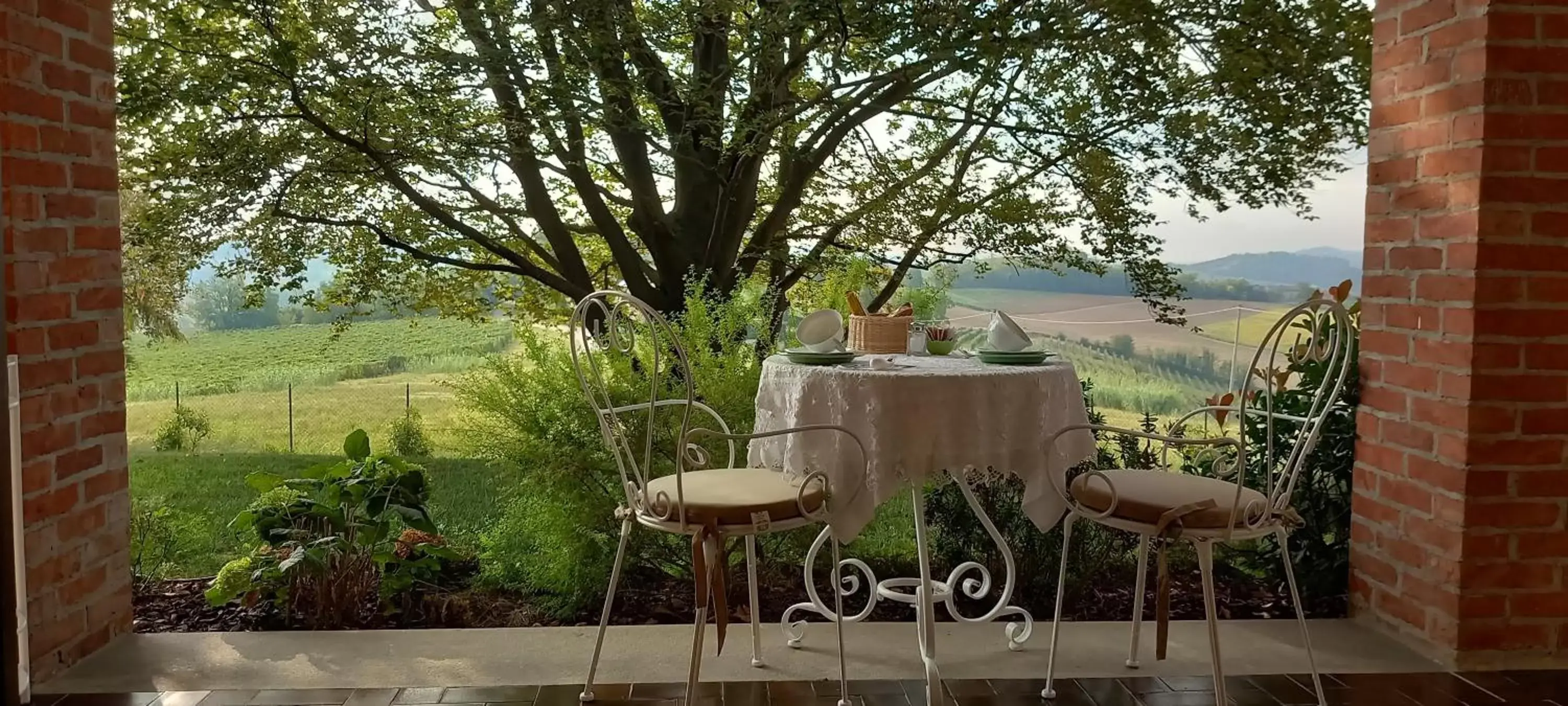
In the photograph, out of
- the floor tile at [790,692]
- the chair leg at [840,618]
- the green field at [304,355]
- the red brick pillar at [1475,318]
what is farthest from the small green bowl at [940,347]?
the green field at [304,355]

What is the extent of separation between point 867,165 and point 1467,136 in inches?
101

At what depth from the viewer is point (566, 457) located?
3426 millimetres

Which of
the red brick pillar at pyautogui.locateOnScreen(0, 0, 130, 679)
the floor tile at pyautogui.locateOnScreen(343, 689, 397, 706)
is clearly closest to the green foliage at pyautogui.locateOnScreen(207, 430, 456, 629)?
the red brick pillar at pyautogui.locateOnScreen(0, 0, 130, 679)

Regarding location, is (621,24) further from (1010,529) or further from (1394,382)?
(1394,382)

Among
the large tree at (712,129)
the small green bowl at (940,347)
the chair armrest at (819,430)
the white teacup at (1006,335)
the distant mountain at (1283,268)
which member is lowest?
the chair armrest at (819,430)

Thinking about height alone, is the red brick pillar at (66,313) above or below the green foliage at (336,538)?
above

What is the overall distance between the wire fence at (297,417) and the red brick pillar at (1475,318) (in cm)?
390

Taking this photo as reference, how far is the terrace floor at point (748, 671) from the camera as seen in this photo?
257cm

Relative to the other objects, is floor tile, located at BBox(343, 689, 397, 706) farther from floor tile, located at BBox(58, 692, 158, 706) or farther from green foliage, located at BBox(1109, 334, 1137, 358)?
green foliage, located at BBox(1109, 334, 1137, 358)

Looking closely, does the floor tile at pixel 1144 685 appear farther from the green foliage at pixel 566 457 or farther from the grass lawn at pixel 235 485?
the grass lawn at pixel 235 485

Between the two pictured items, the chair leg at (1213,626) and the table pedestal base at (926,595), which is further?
the table pedestal base at (926,595)

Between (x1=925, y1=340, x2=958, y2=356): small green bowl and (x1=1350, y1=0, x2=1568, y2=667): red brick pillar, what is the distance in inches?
51.9

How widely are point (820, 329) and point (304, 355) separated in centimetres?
349

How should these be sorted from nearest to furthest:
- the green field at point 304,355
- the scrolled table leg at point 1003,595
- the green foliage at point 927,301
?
the scrolled table leg at point 1003,595, the green foliage at point 927,301, the green field at point 304,355
